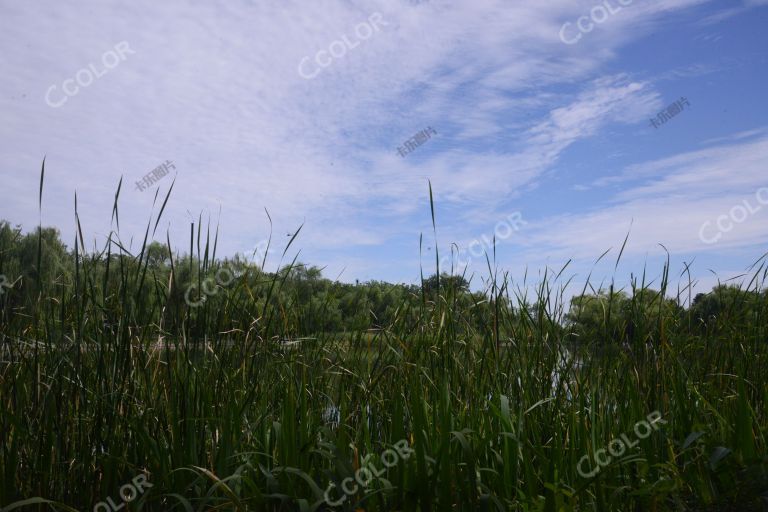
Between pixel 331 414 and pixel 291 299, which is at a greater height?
pixel 291 299

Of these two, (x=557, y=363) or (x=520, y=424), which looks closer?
(x=520, y=424)

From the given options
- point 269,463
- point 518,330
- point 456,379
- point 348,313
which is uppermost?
point 348,313

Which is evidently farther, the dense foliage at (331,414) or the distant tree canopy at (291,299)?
the distant tree canopy at (291,299)

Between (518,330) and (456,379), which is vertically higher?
(518,330)

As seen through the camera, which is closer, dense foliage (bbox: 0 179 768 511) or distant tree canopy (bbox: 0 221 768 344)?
dense foliage (bbox: 0 179 768 511)

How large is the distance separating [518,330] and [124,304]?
70.8 inches

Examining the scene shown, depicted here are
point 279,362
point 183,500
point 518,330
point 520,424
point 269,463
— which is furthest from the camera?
point 518,330

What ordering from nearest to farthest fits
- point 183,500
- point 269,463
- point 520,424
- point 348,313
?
point 183,500 → point 520,424 → point 269,463 → point 348,313

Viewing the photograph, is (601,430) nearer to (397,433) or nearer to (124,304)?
(397,433)

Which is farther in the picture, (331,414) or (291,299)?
(291,299)

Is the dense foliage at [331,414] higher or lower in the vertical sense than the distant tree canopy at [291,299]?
lower

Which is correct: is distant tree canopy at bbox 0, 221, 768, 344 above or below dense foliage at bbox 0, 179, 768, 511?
above

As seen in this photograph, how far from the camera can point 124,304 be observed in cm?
215

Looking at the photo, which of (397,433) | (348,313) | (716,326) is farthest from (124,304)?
(716,326)
